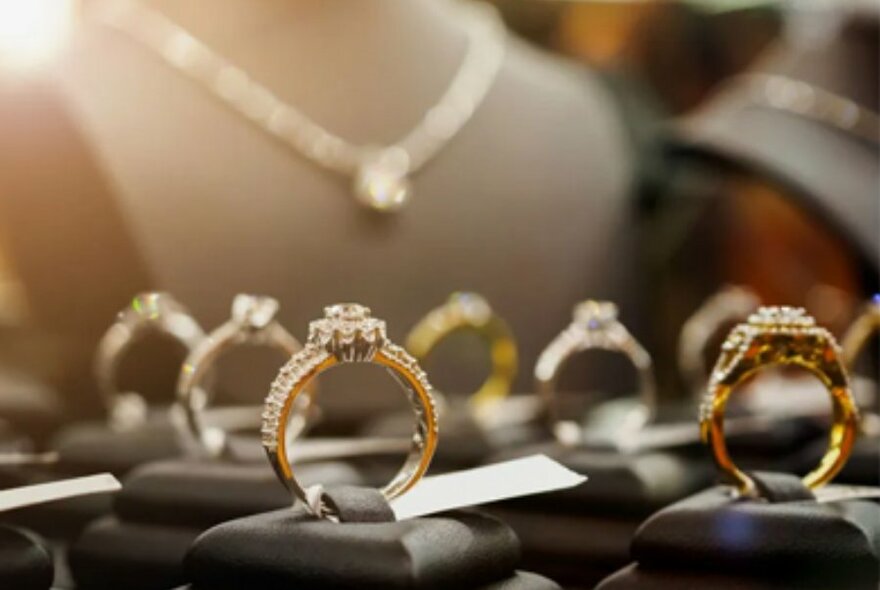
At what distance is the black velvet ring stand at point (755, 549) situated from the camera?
504 mm

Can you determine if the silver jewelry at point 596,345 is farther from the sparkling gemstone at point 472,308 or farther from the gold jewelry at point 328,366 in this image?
the gold jewelry at point 328,366

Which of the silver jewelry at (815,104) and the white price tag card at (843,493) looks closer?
the white price tag card at (843,493)

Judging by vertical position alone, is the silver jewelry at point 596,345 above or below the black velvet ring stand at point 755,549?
above

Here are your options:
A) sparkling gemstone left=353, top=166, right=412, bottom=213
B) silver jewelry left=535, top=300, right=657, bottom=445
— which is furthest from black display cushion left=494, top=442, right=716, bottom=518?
sparkling gemstone left=353, top=166, right=412, bottom=213

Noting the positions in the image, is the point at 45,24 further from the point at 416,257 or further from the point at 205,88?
the point at 416,257

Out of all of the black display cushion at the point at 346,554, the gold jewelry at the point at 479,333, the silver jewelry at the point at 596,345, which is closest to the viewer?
the black display cushion at the point at 346,554

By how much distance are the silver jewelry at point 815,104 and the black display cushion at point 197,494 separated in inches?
26.4

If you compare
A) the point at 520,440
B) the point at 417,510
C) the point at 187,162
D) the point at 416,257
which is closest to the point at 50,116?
the point at 187,162

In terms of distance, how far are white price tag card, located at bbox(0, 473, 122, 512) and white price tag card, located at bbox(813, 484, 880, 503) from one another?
0.28 m

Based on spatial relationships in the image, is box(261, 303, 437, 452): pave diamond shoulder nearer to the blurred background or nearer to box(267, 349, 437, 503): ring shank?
box(267, 349, 437, 503): ring shank

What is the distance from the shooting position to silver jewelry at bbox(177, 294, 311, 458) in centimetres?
66

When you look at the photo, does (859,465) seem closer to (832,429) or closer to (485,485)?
(832,429)

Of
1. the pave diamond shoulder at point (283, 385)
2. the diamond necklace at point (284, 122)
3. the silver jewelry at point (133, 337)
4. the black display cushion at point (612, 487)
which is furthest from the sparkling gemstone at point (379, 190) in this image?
the pave diamond shoulder at point (283, 385)

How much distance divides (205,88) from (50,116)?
0.12 m
